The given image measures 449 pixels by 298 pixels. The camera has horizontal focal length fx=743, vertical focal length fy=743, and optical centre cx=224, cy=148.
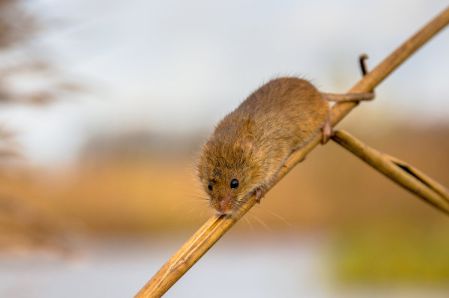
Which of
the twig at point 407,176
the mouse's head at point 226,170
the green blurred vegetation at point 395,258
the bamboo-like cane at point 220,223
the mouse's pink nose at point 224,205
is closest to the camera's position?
the bamboo-like cane at point 220,223

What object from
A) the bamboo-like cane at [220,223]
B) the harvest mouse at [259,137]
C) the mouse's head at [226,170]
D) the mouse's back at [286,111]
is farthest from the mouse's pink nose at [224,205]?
the mouse's back at [286,111]

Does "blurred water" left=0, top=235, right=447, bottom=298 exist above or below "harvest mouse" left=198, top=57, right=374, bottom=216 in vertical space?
above

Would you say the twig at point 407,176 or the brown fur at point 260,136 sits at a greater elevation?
the brown fur at point 260,136

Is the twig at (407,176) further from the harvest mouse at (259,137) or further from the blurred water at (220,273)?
the blurred water at (220,273)

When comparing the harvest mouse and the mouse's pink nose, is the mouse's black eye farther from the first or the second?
the mouse's pink nose

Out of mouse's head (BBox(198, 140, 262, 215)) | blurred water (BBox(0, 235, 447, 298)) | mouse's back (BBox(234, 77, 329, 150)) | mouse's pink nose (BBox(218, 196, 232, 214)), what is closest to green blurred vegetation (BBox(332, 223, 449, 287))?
blurred water (BBox(0, 235, 447, 298))

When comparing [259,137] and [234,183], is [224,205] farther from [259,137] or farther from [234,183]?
[259,137]

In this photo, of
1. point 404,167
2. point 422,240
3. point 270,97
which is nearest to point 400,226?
point 422,240

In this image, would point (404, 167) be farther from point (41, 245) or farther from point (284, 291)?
point (284, 291)
